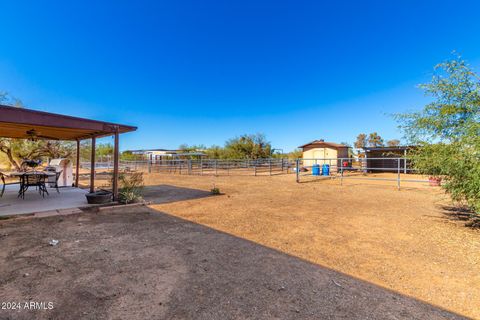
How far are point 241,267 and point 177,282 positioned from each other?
0.71m

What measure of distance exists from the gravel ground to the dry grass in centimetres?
26

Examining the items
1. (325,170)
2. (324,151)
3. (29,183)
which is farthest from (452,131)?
(324,151)

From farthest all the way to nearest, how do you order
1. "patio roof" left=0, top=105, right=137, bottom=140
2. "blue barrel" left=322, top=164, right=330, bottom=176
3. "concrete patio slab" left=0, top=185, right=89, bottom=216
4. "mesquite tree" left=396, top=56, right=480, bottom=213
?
"blue barrel" left=322, top=164, right=330, bottom=176 < "concrete patio slab" left=0, top=185, right=89, bottom=216 < "patio roof" left=0, top=105, right=137, bottom=140 < "mesquite tree" left=396, top=56, right=480, bottom=213

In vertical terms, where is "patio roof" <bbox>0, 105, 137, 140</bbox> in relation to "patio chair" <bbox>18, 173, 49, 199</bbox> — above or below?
above

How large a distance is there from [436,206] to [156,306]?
23.3 feet

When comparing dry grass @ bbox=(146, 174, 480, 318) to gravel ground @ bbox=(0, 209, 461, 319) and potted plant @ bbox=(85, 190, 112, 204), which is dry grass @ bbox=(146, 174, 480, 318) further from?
potted plant @ bbox=(85, 190, 112, 204)

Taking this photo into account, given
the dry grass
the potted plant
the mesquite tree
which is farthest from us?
the potted plant

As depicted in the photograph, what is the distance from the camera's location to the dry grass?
7.15ft

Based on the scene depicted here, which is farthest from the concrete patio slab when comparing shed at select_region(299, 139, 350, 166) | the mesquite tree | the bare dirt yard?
shed at select_region(299, 139, 350, 166)

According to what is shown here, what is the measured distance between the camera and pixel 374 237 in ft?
11.4

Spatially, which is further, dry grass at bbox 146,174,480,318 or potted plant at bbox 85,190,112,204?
potted plant at bbox 85,190,112,204

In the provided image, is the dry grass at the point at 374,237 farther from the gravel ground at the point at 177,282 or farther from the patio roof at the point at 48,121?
the patio roof at the point at 48,121

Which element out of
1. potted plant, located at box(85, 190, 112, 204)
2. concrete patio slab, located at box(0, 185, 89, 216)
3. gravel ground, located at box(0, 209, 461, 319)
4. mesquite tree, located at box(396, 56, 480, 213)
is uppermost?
mesquite tree, located at box(396, 56, 480, 213)

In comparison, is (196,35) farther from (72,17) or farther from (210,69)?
(72,17)
